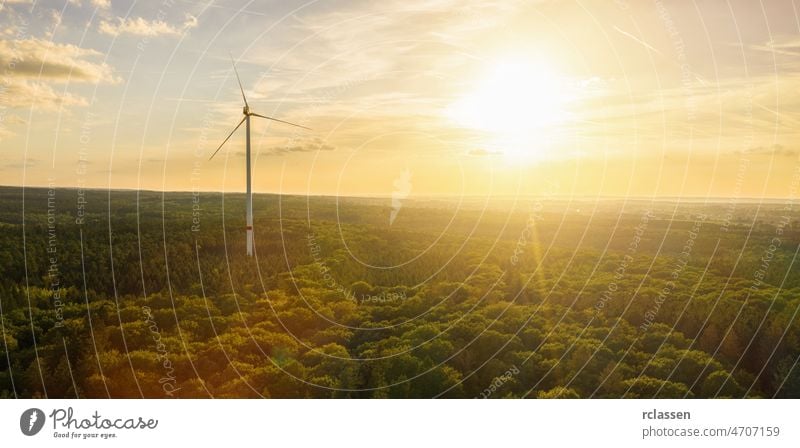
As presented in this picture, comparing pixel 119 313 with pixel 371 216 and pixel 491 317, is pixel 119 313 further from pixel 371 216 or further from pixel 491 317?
pixel 371 216
